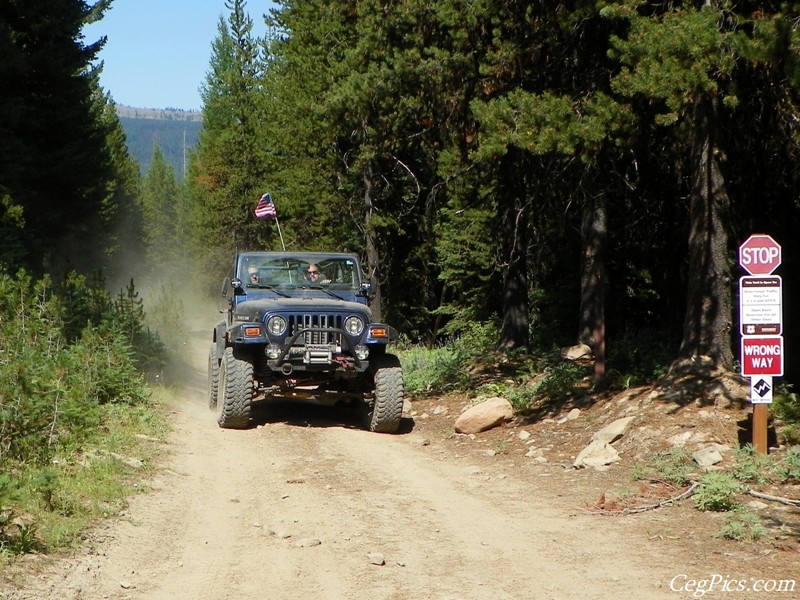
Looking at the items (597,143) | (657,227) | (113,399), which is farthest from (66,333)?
(657,227)

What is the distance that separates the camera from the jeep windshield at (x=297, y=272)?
543 inches

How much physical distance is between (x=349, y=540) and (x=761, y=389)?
474 cm

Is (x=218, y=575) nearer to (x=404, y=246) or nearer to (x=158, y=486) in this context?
(x=158, y=486)

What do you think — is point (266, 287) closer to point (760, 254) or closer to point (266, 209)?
point (760, 254)

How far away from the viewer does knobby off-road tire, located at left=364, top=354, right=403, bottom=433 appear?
12570 millimetres

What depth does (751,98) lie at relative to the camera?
40.5ft

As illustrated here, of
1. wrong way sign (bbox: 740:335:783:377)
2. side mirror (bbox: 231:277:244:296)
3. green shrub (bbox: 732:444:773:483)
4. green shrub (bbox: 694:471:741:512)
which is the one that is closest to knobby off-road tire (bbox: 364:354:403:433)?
side mirror (bbox: 231:277:244:296)

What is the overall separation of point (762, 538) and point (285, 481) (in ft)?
15.1

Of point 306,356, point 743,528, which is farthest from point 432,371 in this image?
point 743,528

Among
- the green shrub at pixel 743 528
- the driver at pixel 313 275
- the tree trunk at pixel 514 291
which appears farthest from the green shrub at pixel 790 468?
the tree trunk at pixel 514 291

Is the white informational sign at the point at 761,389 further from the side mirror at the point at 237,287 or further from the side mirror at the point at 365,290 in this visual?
the side mirror at the point at 237,287

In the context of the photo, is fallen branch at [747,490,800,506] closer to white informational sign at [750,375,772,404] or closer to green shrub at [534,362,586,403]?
white informational sign at [750,375,772,404]

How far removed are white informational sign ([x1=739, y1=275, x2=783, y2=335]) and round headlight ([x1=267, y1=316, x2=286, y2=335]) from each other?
5.90 meters

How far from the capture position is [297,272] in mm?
13914
